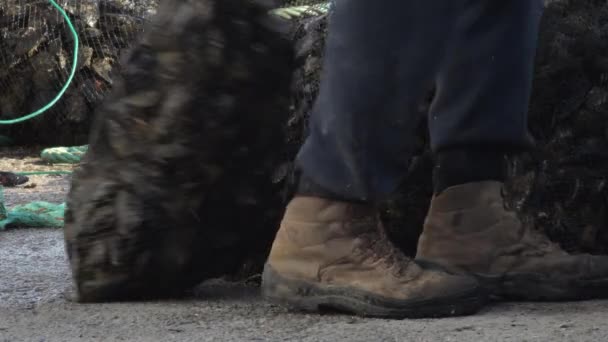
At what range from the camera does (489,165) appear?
2.16 metres

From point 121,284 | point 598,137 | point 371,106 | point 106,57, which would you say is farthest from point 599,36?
point 106,57

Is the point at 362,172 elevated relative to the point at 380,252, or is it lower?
elevated

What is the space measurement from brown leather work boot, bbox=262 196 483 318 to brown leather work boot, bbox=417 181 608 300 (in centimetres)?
11

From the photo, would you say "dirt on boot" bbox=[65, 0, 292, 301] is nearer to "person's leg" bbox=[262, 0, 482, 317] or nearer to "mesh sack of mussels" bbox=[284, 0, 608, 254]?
"person's leg" bbox=[262, 0, 482, 317]

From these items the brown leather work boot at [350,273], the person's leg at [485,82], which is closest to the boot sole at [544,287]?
the brown leather work boot at [350,273]

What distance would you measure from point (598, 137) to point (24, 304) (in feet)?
4.34

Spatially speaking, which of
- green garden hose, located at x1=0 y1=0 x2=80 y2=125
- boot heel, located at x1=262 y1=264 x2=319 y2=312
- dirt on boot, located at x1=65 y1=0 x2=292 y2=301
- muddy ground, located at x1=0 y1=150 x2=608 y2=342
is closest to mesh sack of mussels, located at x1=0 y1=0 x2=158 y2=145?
green garden hose, located at x1=0 y1=0 x2=80 y2=125

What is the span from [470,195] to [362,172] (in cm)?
32

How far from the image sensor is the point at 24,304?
90.5 inches

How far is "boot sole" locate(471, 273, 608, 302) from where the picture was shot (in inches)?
85.0

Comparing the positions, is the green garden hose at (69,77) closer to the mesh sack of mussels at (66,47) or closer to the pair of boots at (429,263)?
the mesh sack of mussels at (66,47)

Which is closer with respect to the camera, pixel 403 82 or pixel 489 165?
pixel 403 82

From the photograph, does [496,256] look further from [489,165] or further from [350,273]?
[350,273]

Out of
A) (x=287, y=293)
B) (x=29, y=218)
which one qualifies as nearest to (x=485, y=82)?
(x=287, y=293)
